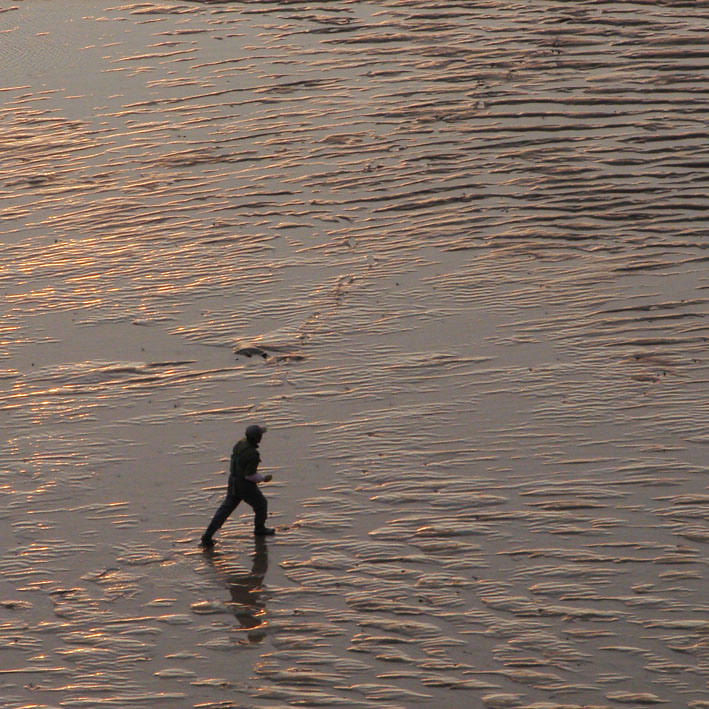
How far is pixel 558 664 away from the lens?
10383 millimetres

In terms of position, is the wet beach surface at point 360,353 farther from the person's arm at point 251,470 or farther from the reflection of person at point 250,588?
the person's arm at point 251,470

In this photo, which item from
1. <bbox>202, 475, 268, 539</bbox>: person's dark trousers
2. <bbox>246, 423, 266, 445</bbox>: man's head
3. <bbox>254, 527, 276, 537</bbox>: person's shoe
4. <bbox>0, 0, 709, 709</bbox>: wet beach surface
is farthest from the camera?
<bbox>254, 527, 276, 537</bbox>: person's shoe

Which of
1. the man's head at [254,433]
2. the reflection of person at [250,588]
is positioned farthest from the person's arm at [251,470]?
the reflection of person at [250,588]

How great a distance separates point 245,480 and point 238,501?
216mm

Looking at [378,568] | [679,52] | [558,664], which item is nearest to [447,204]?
[679,52]

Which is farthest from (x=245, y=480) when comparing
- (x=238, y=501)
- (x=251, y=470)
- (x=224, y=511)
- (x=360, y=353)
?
(x=360, y=353)

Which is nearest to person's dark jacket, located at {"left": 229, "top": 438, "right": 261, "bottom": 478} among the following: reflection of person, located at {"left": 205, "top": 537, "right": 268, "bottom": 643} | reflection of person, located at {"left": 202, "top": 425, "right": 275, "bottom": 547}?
reflection of person, located at {"left": 202, "top": 425, "right": 275, "bottom": 547}

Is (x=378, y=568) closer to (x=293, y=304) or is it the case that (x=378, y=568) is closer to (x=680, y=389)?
(x=680, y=389)

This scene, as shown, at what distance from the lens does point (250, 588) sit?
11.8 meters

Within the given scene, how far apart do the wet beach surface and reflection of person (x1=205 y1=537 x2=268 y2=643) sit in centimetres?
3

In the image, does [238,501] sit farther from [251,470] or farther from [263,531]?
[263,531]

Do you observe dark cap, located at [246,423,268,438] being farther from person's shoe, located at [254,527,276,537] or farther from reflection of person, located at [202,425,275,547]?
person's shoe, located at [254,527,276,537]

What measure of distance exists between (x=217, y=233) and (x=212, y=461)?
5.63m

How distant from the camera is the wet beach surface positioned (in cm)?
1093
